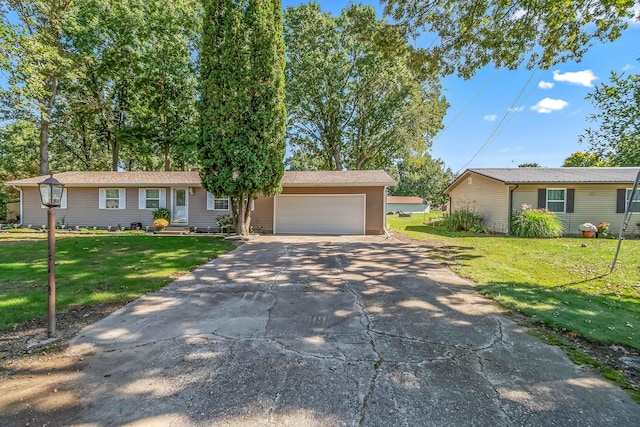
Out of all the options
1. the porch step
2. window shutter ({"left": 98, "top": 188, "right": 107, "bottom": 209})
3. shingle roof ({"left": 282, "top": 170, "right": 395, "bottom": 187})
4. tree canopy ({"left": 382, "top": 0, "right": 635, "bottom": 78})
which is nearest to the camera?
tree canopy ({"left": 382, "top": 0, "right": 635, "bottom": 78})

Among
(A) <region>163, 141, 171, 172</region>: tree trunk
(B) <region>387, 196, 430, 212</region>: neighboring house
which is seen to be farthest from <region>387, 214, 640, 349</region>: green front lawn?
(B) <region>387, 196, 430, 212</region>: neighboring house

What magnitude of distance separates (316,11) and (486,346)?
23006 millimetres

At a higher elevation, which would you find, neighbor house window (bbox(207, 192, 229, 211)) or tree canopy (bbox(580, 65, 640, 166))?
tree canopy (bbox(580, 65, 640, 166))

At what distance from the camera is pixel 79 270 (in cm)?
636

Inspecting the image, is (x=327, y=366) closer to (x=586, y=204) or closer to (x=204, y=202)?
(x=204, y=202)

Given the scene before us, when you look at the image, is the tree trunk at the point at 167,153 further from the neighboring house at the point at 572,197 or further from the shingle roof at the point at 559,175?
the neighboring house at the point at 572,197

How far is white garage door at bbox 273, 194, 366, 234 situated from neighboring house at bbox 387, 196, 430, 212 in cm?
3207

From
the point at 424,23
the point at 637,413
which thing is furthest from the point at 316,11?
the point at 637,413

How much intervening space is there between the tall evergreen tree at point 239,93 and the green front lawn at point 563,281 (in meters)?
6.95

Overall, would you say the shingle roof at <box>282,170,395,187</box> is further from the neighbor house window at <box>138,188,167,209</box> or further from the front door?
the neighbor house window at <box>138,188,167,209</box>

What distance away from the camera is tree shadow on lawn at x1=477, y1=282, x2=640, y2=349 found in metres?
3.54

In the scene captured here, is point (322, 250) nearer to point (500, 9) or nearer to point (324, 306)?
point (324, 306)

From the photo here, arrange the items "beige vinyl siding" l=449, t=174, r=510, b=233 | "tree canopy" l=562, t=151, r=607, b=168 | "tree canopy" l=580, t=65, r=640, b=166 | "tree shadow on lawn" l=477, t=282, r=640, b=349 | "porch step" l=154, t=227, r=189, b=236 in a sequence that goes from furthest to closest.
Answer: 1. "tree canopy" l=562, t=151, r=607, b=168
2. "tree canopy" l=580, t=65, r=640, b=166
3. "beige vinyl siding" l=449, t=174, r=510, b=233
4. "porch step" l=154, t=227, r=189, b=236
5. "tree shadow on lawn" l=477, t=282, r=640, b=349

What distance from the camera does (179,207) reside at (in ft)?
49.8
